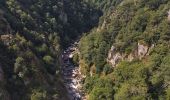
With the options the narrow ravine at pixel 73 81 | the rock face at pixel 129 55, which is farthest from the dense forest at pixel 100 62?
the narrow ravine at pixel 73 81

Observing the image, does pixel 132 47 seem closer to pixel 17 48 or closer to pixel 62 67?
pixel 62 67

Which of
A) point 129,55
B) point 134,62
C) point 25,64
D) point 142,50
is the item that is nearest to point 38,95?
point 25,64

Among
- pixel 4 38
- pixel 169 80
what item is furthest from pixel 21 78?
pixel 169 80

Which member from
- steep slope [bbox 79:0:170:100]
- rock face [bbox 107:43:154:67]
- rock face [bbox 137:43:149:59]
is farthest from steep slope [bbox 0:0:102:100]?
rock face [bbox 137:43:149:59]

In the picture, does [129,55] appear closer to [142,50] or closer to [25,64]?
[142,50]

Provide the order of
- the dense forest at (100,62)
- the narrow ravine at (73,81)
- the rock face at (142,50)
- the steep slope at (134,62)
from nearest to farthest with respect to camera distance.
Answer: the dense forest at (100,62) → the steep slope at (134,62) → the narrow ravine at (73,81) → the rock face at (142,50)

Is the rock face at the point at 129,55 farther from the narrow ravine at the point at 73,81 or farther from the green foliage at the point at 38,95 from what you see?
the green foliage at the point at 38,95

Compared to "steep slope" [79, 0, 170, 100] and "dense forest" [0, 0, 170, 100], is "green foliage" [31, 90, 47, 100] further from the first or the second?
"steep slope" [79, 0, 170, 100]
